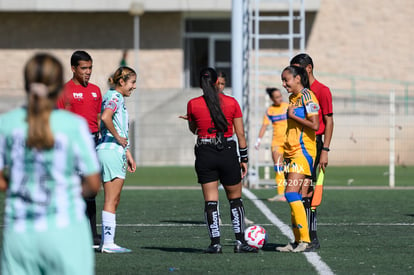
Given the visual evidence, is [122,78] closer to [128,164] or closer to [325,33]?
[128,164]

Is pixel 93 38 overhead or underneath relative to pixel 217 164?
overhead

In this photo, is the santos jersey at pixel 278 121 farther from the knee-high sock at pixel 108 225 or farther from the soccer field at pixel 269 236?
the knee-high sock at pixel 108 225

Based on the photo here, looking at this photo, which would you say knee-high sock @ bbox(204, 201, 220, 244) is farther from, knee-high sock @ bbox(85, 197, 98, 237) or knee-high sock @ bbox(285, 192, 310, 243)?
knee-high sock @ bbox(85, 197, 98, 237)

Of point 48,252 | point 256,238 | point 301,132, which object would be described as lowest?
point 256,238

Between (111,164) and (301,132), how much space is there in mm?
1935

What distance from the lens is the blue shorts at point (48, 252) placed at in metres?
4.74

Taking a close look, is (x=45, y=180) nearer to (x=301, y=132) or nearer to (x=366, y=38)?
(x=301, y=132)

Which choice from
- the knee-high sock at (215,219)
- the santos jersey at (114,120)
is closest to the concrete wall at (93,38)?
the santos jersey at (114,120)

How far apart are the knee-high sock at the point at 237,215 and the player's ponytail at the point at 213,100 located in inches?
30.4

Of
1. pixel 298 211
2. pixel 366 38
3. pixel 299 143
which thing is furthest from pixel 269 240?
pixel 366 38

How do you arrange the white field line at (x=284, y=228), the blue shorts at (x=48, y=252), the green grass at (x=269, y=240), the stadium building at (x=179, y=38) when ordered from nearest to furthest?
the blue shorts at (x=48, y=252) → the white field line at (x=284, y=228) → the green grass at (x=269, y=240) → the stadium building at (x=179, y=38)

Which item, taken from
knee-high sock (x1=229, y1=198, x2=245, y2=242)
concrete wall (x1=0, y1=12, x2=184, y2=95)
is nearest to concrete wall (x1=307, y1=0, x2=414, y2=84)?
concrete wall (x1=0, y1=12, x2=184, y2=95)

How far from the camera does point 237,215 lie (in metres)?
9.62

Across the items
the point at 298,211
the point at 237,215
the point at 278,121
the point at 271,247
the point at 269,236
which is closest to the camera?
the point at 298,211
